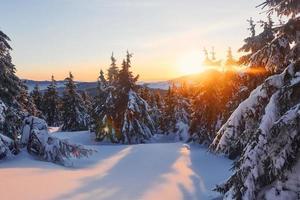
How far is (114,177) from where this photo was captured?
1769 centimetres

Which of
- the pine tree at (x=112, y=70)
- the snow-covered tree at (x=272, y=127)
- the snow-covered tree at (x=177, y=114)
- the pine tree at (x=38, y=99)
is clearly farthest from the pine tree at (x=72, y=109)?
the snow-covered tree at (x=272, y=127)

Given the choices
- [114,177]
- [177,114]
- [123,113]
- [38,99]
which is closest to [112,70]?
[123,113]

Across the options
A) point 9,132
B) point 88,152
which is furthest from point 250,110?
point 9,132

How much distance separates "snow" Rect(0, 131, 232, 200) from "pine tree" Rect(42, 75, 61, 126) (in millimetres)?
49466

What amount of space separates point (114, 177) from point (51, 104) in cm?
5876

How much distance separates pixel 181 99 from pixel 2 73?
34.8 m

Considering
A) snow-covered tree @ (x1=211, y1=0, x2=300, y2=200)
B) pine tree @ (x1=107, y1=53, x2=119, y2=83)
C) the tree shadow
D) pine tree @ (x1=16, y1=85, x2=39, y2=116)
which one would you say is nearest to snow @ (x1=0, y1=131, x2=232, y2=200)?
the tree shadow

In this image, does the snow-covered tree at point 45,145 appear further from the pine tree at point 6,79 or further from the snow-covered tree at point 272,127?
the snow-covered tree at point 272,127

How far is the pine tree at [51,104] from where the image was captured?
7250 centimetres

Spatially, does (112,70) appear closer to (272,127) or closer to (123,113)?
(123,113)

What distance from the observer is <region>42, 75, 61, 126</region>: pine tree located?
72500 mm

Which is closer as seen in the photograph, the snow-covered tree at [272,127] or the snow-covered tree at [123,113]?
the snow-covered tree at [272,127]

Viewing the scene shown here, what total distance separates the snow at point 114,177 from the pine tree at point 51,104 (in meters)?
49.5

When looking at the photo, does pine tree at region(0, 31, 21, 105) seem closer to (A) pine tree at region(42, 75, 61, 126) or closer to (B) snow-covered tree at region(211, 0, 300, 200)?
(B) snow-covered tree at region(211, 0, 300, 200)
